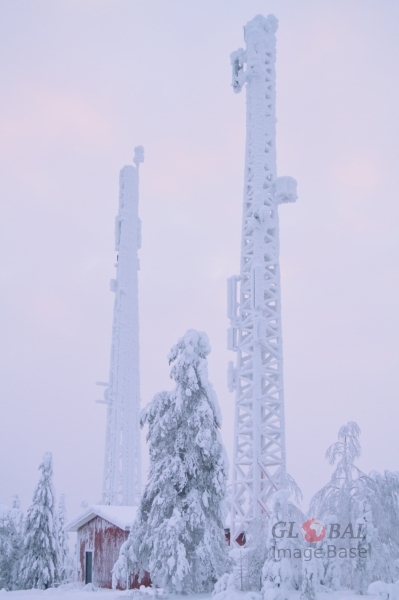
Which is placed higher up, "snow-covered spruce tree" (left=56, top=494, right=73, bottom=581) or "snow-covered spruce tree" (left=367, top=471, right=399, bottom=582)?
"snow-covered spruce tree" (left=367, top=471, right=399, bottom=582)

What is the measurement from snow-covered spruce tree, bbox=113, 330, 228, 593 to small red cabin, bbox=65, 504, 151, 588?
18.0 ft

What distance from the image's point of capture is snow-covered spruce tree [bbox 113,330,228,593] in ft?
59.8

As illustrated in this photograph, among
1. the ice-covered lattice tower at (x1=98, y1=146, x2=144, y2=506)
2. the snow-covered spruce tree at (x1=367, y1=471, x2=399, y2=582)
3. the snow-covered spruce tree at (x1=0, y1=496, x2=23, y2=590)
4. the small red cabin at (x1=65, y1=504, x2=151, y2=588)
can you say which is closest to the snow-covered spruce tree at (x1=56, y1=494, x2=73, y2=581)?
the small red cabin at (x1=65, y1=504, x2=151, y2=588)

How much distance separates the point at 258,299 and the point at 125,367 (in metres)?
16.1

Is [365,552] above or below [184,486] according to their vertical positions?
below

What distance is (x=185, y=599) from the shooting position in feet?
58.3

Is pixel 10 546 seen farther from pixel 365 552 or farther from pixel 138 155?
pixel 138 155

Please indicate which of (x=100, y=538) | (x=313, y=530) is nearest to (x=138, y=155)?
(x=100, y=538)

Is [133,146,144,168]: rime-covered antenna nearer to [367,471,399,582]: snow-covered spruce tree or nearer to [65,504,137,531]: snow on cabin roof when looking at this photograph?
[65,504,137,531]: snow on cabin roof

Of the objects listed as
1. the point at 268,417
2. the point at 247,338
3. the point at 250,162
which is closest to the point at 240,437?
the point at 268,417

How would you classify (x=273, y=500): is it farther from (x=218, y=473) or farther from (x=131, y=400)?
(x=131, y=400)

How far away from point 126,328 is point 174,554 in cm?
2420

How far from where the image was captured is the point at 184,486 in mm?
19125

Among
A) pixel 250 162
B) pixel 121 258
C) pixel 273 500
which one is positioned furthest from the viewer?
pixel 121 258
